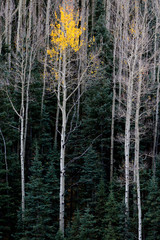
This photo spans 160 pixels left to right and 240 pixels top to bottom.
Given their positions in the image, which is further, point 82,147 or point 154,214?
point 82,147

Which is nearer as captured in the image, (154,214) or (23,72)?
(154,214)

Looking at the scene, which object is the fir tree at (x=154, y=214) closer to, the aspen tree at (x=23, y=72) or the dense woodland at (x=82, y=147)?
the dense woodland at (x=82, y=147)

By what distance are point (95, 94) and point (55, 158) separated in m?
5.49

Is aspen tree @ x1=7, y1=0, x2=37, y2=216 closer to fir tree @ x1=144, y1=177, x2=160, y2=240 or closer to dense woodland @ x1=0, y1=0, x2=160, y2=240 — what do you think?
dense woodland @ x1=0, y1=0, x2=160, y2=240

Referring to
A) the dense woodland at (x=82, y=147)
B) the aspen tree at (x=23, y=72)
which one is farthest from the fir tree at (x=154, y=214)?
the aspen tree at (x=23, y=72)

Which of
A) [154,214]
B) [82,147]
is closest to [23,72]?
[82,147]

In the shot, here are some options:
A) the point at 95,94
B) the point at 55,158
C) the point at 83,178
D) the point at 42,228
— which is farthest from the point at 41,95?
the point at 42,228

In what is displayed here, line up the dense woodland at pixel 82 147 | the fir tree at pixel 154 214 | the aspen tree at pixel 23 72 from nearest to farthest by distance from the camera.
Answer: the fir tree at pixel 154 214 → the dense woodland at pixel 82 147 → the aspen tree at pixel 23 72

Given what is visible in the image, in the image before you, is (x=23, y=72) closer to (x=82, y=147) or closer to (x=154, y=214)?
(x=82, y=147)

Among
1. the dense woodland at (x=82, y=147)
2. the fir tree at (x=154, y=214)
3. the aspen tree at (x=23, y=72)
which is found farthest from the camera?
the aspen tree at (x=23, y=72)

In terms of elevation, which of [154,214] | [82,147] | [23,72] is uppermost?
[23,72]

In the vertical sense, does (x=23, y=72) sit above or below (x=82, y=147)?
above

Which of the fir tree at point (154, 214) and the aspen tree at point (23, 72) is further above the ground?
the aspen tree at point (23, 72)

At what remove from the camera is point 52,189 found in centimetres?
1215
